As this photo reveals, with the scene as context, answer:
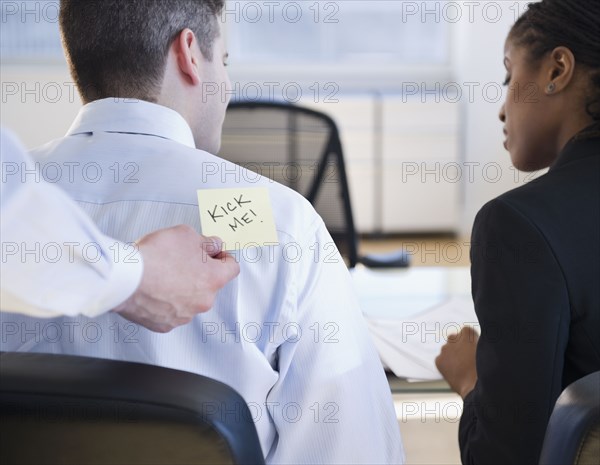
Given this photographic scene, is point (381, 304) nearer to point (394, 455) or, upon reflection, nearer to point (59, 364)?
point (394, 455)

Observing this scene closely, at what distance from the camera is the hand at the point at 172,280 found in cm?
75

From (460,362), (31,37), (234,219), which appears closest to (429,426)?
(460,362)

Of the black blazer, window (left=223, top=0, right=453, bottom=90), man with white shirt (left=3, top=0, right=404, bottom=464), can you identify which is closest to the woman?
the black blazer

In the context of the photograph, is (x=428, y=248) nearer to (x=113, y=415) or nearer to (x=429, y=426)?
(x=429, y=426)

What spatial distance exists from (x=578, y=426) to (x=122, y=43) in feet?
2.58

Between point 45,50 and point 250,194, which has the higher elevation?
point 250,194

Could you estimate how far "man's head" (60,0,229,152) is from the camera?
1.12 m

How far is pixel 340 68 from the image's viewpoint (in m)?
5.52

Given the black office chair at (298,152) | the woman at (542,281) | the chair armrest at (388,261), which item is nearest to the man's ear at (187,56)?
the woman at (542,281)

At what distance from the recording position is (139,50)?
1.11 metres

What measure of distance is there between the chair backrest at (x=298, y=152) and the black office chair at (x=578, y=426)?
69.2 inches

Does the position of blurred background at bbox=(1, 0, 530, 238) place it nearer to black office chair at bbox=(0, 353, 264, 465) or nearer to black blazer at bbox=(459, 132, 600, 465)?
black blazer at bbox=(459, 132, 600, 465)

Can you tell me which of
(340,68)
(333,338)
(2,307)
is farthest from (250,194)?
(340,68)

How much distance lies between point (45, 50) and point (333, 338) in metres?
4.97
